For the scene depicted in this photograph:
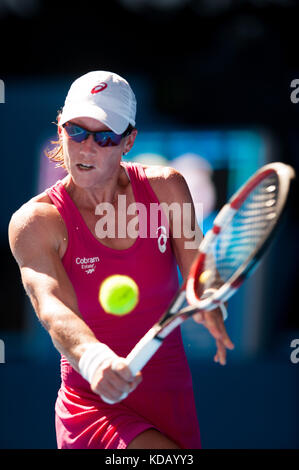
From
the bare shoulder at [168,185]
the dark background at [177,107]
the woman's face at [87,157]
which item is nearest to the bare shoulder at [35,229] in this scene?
the woman's face at [87,157]

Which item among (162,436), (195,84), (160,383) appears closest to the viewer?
(162,436)

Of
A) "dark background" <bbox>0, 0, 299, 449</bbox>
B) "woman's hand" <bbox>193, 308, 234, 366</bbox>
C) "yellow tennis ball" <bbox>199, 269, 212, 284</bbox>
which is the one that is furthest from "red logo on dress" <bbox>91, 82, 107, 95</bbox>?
"dark background" <bbox>0, 0, 299, 449</bbox>

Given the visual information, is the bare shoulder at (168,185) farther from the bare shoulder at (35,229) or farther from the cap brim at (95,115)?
the bare shoulder at (35,229)

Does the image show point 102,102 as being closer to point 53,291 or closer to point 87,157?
point 87,157

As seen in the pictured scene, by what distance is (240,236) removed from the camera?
3047 millimetres

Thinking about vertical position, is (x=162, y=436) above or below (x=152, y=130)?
below

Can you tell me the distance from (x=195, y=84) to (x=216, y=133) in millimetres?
570

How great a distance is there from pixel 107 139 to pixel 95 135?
51 mm

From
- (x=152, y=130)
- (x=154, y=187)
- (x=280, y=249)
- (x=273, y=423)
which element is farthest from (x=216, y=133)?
(x=154, y=187)

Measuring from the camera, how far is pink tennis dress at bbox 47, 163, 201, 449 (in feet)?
9.66

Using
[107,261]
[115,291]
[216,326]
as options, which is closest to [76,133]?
[107,261]

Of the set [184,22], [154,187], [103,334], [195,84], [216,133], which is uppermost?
[184,22]

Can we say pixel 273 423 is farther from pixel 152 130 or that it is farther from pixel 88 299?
pixel 88 299

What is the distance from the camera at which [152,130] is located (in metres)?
6.13
